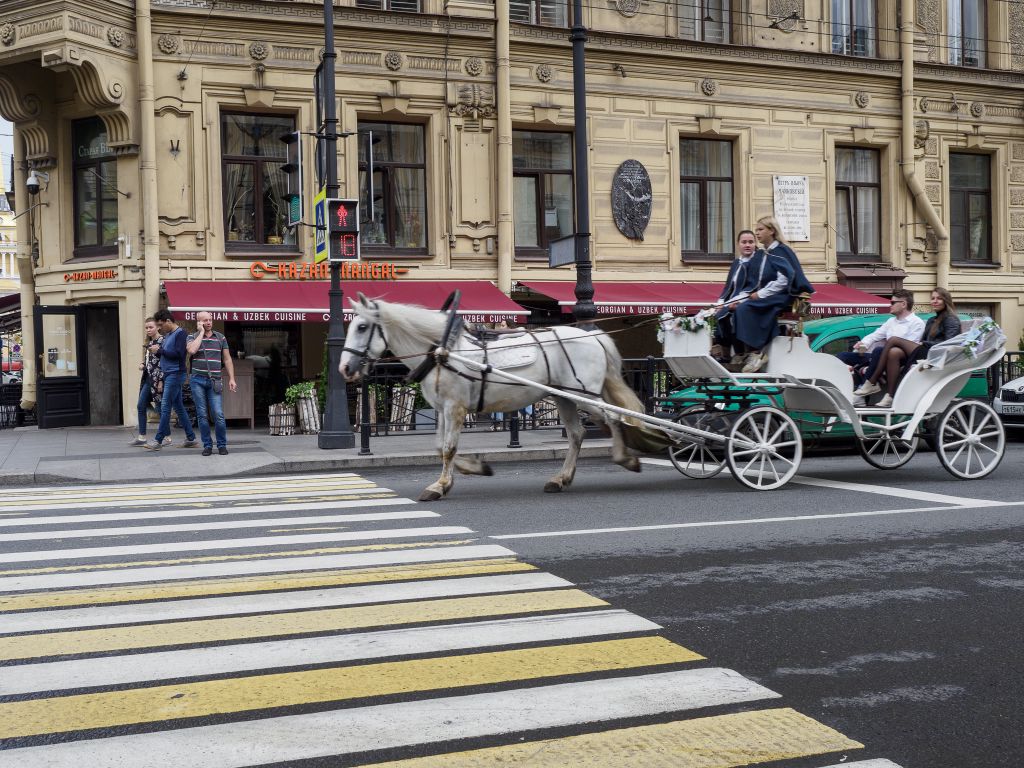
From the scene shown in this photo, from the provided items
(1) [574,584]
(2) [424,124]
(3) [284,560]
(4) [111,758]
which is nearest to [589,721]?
(4) [111,758]

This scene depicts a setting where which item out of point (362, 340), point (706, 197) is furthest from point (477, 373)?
point (706, 197)

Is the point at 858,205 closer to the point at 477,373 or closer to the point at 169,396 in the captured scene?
the point at 169,396

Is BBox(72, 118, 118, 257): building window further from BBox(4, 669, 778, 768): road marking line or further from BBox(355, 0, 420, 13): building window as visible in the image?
BBox(4, 669, 778, 768): road marking line

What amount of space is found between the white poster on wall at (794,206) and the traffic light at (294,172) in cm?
1149

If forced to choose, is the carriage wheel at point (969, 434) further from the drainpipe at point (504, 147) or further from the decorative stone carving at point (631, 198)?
the decorative stone carving at point (631, 198)

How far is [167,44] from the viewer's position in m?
19.5

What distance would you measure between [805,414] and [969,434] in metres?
1.99

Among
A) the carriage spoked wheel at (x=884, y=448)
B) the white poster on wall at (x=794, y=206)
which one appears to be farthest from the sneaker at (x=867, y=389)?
the white poster on wall at (x=794, y=206)

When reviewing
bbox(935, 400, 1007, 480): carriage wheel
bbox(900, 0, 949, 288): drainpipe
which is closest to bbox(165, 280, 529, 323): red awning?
bbox(935, 400, 1007, 480): carriage wheel

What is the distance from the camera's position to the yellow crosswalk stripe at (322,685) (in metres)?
4.04

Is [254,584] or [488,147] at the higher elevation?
[488,147]

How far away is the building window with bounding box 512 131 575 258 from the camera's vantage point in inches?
881

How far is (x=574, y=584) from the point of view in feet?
20.4

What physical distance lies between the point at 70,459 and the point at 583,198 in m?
8.16
